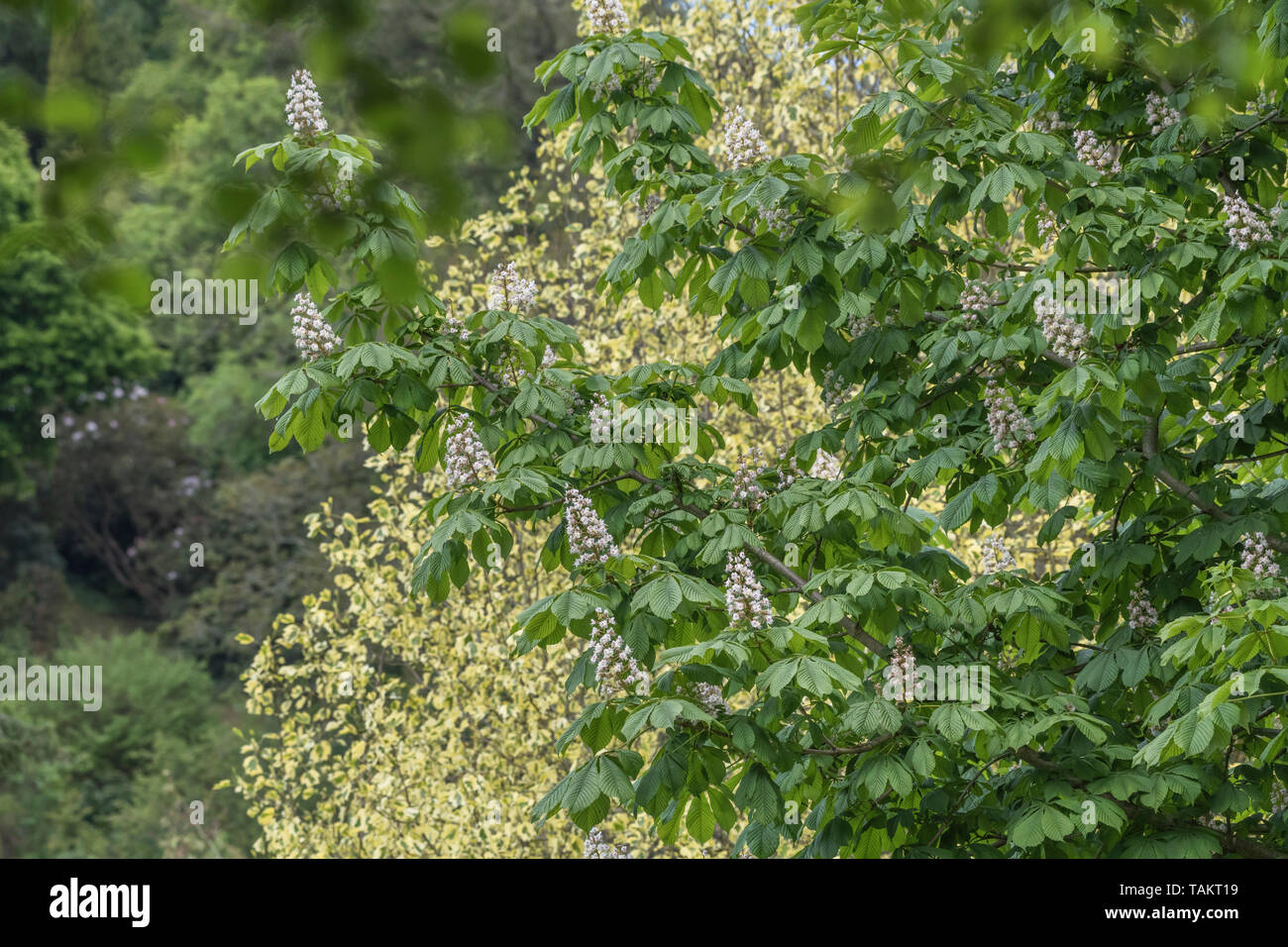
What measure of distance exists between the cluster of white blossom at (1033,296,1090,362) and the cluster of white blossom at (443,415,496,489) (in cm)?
230

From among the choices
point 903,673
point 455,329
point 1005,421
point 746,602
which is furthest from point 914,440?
point 455,329

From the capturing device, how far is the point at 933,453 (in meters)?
5.50

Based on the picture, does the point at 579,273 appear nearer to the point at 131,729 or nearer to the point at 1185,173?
the point at 1185,173

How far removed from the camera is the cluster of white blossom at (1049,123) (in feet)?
20.5

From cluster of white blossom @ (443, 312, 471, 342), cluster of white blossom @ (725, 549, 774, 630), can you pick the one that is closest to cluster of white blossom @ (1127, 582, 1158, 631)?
cluster of white blossom @ (725, 549, 774, 630)

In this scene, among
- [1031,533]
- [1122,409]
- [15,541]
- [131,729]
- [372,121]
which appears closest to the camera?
[372,121]

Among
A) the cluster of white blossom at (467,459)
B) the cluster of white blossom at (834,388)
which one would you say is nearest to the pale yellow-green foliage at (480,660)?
the cluster of white blossom at (834,388)

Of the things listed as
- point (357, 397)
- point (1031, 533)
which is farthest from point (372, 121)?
point (1031, 533)

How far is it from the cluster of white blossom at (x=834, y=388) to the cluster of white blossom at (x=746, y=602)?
1622 millimetres

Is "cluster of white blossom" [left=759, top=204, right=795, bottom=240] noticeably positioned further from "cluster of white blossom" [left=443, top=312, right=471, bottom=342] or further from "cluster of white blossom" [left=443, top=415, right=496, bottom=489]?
"cluster of white blossom" [left=443, top=415, right=496, bottom=489]

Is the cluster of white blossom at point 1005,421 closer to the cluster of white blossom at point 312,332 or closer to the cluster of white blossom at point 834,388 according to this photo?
the cluster of white blossom at point 834,388

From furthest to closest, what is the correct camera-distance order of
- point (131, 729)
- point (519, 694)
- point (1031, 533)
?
point (131, 729) < point (1031, 533) < point (519, 694)

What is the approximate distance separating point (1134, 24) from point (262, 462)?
26.7 metres

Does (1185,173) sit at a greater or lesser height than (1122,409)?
greater
